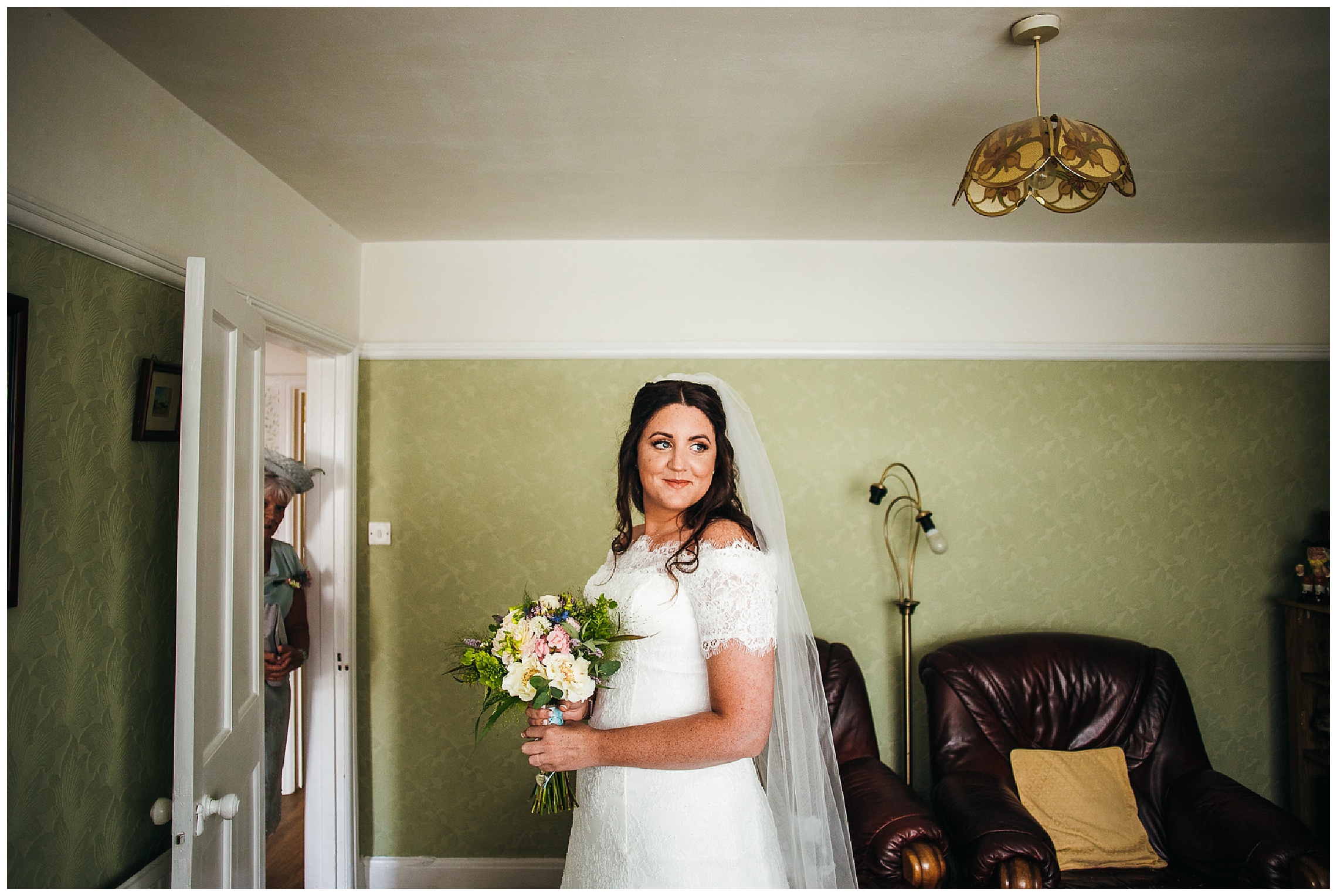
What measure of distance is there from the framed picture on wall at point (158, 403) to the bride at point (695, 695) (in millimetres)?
1127

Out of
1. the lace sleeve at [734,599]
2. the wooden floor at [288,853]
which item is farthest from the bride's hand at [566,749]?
the wooden floor at [288,853]

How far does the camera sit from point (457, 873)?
332cm

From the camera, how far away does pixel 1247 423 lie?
333 cm

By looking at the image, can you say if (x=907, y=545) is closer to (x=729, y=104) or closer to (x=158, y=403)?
(x=729, y=104)

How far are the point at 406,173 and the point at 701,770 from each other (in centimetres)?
206

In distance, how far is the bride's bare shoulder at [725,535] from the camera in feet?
5.39

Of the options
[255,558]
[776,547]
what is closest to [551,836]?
[255,558]

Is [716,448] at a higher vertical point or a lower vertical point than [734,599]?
higher

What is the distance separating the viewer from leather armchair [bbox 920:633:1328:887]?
7.75 feet

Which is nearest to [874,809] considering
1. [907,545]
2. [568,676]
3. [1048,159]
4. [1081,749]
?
[1081,749]

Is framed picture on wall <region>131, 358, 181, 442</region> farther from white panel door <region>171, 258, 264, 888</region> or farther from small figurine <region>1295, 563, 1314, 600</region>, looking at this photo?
small figurine <region>1295, 563, 1314, 600</region>

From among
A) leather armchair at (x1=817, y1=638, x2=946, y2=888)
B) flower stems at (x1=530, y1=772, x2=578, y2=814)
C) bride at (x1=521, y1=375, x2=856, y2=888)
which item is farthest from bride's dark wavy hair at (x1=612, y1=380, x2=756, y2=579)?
leather armchair at (x1=817, y1=638, x2=946, y2=888)

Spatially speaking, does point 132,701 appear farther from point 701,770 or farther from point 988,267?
point 988,267

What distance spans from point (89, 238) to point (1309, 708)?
14.2ft
